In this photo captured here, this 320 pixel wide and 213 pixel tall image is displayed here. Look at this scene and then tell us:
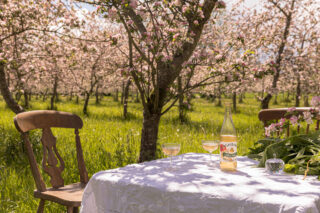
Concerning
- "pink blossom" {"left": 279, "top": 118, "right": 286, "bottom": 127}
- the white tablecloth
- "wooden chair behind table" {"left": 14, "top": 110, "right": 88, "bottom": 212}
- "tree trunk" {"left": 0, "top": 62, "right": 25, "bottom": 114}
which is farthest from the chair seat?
"tree trunk" {"left": 0, "top": 62, "right": 25, "bottom": 114}

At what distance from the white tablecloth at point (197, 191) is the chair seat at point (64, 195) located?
1.82 feet

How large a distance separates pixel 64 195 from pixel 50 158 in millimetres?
398

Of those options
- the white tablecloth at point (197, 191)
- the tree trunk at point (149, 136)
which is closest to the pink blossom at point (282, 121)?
the white tablecloth at point (197, 191)

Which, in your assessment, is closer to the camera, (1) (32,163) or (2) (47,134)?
(1) (32,163)

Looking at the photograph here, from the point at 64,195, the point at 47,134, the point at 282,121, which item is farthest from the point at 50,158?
the point at 282,121

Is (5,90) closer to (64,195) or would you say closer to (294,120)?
(64,195)

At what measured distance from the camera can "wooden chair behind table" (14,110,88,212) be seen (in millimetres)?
2301

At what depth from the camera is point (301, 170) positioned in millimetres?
1682

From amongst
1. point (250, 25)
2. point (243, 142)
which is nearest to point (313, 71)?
point (250, 25)

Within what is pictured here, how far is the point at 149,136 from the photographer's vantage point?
3.28 meters

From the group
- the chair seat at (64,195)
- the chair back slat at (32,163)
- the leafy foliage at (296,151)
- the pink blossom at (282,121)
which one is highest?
the pink blossom at (282,121)

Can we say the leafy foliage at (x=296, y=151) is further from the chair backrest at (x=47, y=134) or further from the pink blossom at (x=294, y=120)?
the chair backrest at (x=47, y=134)

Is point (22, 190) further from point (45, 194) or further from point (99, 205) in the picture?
point (99, 205)

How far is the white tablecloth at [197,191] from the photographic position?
1292 millimetres
